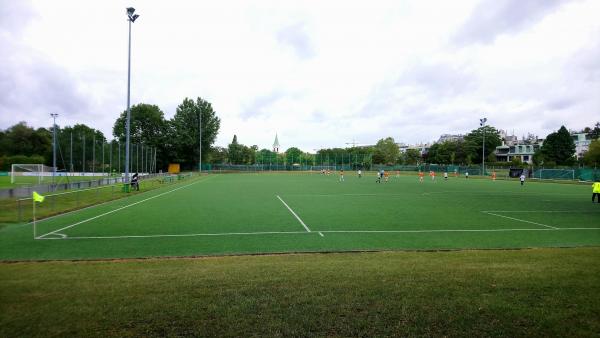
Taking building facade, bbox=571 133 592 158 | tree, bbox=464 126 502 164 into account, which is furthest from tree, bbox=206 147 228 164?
building facade, bbox=571 133 592 158

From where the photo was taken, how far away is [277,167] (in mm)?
108625

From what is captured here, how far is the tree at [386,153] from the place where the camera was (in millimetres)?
146875

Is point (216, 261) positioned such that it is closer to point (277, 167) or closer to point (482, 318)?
point (482, 318)

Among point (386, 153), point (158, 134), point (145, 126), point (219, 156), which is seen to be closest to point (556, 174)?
point (158, 134)

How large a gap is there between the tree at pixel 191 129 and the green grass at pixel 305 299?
8584 cm

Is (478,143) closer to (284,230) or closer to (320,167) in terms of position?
(320,167)

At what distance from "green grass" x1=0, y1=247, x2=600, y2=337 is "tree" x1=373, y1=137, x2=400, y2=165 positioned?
140688 mm

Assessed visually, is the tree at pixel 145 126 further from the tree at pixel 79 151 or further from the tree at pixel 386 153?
the tree at pixel 386 153

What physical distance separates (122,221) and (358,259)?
1087cm

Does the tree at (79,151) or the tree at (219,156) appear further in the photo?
the tree at (219,156)

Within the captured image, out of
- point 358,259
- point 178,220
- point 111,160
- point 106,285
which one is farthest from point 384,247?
point 111,160

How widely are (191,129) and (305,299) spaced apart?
92.8 m

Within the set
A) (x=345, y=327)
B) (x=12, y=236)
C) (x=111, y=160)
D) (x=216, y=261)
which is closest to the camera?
(x=345, y=327)

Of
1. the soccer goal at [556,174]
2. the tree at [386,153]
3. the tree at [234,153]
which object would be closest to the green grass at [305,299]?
the soccer goal at [556,174]
